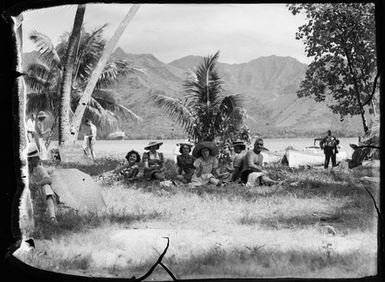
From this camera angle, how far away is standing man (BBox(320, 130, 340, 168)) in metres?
2.56

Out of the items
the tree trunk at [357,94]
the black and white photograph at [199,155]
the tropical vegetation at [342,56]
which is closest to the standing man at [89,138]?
the black and white photograph at [199,155]

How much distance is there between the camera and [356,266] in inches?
97.3

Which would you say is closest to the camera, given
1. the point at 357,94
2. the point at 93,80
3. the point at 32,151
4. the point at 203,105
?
the point at 32,151

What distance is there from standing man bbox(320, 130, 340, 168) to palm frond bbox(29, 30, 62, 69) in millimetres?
1181

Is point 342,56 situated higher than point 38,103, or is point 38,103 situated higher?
point 342,56

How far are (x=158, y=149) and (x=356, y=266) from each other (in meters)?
0.96

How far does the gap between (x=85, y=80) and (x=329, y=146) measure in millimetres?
1080

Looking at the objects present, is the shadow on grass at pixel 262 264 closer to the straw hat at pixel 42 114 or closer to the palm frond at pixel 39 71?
the straw hat at pixel 42 114

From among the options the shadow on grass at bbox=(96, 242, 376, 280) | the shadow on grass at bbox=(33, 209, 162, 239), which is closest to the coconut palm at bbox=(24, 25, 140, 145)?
the shadow on grass at bbox=(33, 209, 162, 239)

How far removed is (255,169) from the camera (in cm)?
269

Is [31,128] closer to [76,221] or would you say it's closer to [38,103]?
[38,103]

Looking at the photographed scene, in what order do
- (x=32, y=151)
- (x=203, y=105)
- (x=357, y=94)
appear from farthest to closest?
1. (x=203, y=105)
2. (x=357, y=94)
3. (x=32, y=151)

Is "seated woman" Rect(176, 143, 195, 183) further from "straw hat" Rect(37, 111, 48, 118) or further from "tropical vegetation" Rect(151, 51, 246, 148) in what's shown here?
"straw hat" Rect(37, 111, 48, 118)

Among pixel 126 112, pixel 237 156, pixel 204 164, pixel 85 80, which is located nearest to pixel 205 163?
pixel 204 164
